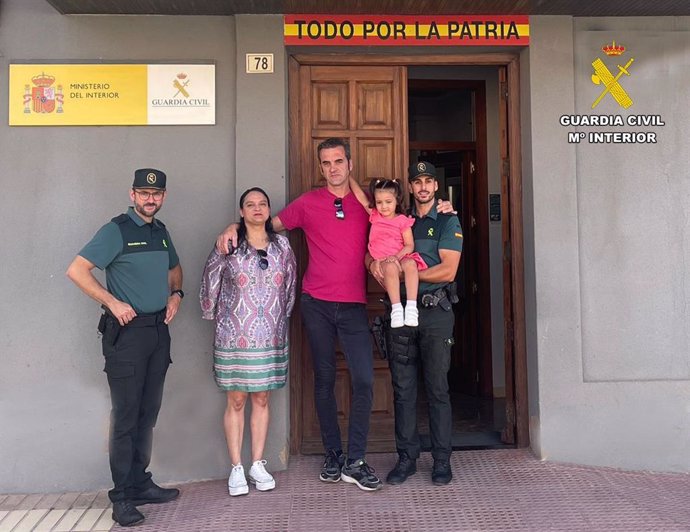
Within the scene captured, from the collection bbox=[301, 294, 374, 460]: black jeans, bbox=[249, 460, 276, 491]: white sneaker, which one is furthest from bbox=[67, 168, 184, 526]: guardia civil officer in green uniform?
bbox=[301, 294, 374, 460]: black jeans

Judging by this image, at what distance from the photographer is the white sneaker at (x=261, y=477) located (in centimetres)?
392

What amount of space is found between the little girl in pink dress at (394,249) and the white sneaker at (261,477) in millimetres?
1331

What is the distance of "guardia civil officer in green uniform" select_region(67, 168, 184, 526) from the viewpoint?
137 inches

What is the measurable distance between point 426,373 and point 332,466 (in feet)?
2.97

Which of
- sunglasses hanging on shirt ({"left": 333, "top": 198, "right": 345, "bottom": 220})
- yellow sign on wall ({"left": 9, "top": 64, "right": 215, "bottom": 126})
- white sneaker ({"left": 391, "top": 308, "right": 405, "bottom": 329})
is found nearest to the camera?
white sneaker ({"left": 391, "top": 308, "right": 405, "bottom": 329})

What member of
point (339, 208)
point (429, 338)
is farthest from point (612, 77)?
point (429, 338)

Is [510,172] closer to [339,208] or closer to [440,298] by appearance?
[440,298]

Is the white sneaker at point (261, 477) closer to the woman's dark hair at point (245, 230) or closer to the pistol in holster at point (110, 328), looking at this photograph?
the pistol in holster at point (110, 328)

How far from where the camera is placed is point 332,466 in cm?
402

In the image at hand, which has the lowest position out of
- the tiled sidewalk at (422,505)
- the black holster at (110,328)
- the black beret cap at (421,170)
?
the tiled sidewalk at (422,505)

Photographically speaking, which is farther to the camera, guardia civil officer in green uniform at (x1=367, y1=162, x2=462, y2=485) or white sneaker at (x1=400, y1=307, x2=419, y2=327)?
guardia civil officer in green uniform at (x1=367, y1=162, x2=462, y2=485)

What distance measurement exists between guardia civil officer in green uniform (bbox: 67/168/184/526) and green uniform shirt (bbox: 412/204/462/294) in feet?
5.43

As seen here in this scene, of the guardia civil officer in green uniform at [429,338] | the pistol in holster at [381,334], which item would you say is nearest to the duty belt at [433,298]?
the guardia civil officer in green uniform at [429,338]

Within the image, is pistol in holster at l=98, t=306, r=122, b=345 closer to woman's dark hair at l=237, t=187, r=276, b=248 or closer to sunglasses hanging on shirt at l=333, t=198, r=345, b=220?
woman's dark hair at l=237, t=187, r=276, b=248
